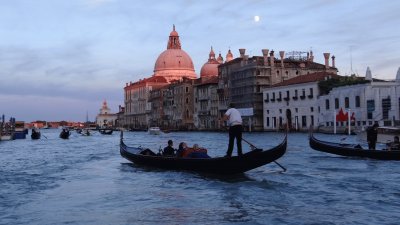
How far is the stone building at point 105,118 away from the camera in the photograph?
128m

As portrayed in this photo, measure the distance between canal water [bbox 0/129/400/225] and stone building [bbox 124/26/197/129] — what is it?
254 feet

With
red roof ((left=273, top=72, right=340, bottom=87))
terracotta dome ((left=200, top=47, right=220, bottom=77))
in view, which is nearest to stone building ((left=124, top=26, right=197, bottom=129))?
terracotta dome ((left=200, top=47, right=220, bottom=77))

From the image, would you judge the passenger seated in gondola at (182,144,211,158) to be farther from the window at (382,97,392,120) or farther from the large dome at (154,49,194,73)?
the large dome at (154,49,194,73)

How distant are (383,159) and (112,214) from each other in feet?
32.1

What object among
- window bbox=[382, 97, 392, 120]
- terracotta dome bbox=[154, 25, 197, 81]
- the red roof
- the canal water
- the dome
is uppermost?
terracotta dome bbox=[154, 25, 197, 81]

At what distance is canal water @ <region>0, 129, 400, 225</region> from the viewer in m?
7.94

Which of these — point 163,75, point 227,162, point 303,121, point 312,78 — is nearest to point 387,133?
point 227,162

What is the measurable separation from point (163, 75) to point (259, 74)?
37.7 meters

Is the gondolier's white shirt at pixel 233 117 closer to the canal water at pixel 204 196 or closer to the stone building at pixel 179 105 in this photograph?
the canal water at pixel 204 196

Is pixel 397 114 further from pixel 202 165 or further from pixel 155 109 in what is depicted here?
pixel 155 109

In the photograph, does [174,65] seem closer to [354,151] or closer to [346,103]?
[346,103]

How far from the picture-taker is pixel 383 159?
15.7m

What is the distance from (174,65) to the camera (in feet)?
309

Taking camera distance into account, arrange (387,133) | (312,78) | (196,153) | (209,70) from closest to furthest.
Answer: (196,153)
(387,133)
(312,78)
(209,70)
